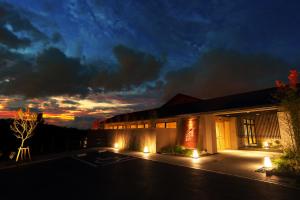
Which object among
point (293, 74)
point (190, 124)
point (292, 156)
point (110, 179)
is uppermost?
point (293, 74)

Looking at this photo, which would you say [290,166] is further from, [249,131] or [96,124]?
[96,124]

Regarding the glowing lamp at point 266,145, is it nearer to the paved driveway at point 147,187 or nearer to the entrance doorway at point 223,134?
the entrance doorway at point 223,134

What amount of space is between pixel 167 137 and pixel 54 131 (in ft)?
44.2

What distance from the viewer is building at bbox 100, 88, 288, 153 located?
42.1ft

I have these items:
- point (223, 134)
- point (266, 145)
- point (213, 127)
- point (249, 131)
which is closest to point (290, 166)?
point (213, 127)

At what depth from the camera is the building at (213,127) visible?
1282 cm

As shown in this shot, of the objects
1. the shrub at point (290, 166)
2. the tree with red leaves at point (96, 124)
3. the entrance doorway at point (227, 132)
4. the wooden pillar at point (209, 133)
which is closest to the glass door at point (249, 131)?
the entrance doorway at point (227, 132)

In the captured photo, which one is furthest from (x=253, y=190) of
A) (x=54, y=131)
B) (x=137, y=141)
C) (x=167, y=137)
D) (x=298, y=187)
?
(x=54, y=131)

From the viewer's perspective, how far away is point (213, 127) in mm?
14273

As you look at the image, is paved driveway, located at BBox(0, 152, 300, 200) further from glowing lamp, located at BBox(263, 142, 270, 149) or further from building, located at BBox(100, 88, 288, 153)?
glowing lamp, located at BBox(263, 142, 270, 149)

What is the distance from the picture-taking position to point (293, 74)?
7.63 m

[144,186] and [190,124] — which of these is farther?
[190,124]

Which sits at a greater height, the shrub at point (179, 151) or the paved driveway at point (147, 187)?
the shrub at point (179, 151)

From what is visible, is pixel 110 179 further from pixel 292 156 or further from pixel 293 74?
pixel 293 74
